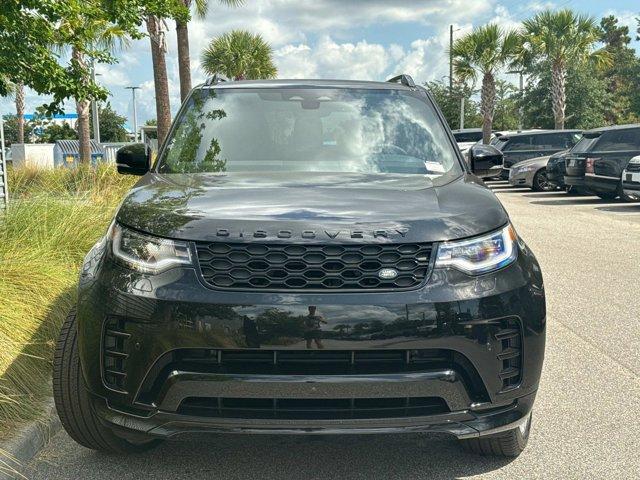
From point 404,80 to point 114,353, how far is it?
9.29 feet

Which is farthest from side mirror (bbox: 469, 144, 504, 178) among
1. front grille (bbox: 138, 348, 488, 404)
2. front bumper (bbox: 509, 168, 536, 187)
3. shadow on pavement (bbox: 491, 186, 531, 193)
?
shadow on pavement (bbox: 491, 186, 531, 193)

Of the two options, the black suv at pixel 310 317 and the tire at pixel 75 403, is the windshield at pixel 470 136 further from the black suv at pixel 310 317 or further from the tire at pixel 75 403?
the tire at pixel 75 403

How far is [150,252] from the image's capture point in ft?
8.99

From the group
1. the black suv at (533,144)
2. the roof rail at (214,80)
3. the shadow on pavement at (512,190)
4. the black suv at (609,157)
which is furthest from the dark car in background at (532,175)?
the roof rail at (214,80)

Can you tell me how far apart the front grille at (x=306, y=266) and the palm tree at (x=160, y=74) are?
14.0 m

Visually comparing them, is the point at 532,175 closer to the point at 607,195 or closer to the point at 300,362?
the point at 607,195

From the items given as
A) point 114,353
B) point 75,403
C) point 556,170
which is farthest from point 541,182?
point 114,353

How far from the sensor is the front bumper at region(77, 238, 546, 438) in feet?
8.36

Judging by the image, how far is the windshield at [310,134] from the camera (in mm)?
3797

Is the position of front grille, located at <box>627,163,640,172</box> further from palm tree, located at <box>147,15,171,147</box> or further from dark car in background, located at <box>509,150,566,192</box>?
palm tree, located at <box>147,15,171,147</box>

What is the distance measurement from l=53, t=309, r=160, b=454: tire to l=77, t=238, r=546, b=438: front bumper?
403 millimetres

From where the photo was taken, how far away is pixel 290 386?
254 centimetres

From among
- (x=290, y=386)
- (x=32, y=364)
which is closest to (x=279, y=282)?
(x=290, y=386)

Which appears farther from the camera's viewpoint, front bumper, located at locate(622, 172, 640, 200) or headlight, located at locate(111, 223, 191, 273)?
front bumper, located at locate(622, 172, 640, 200)
